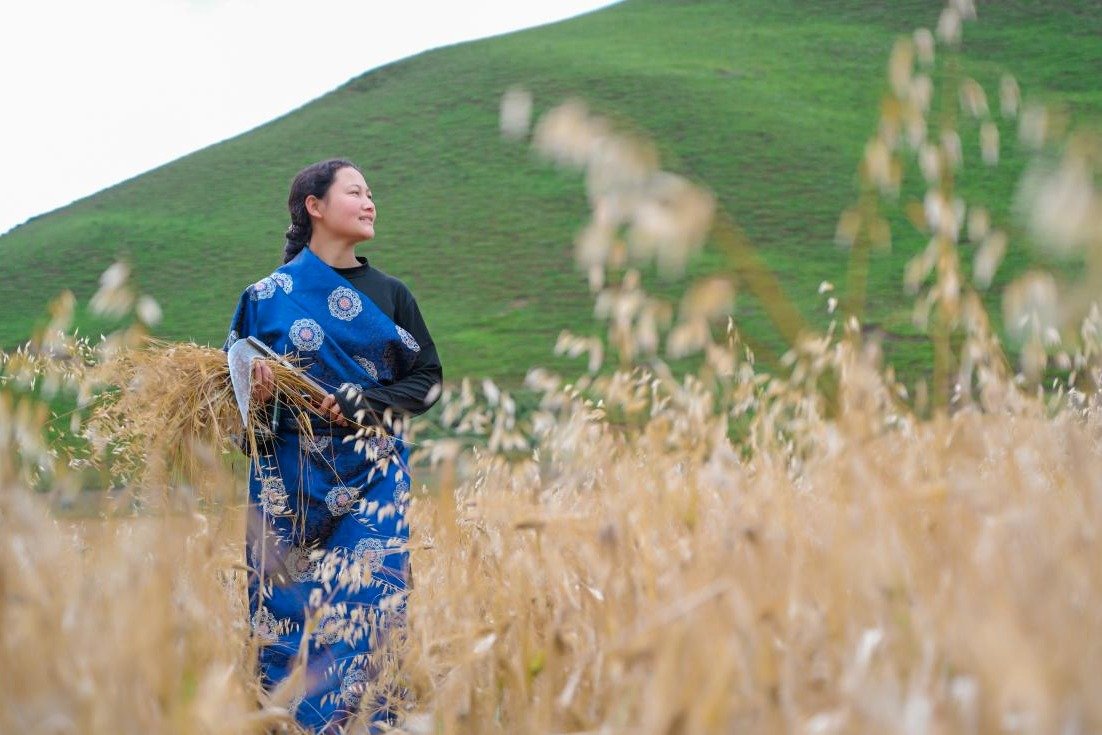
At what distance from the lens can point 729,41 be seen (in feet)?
134

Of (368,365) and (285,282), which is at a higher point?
(285,282)

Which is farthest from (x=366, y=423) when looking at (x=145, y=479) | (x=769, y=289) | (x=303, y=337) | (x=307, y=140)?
(x=307, y=140)

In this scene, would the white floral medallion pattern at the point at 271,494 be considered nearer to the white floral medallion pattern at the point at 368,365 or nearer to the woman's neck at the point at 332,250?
the white floral medallion pattern at the point at 368,365

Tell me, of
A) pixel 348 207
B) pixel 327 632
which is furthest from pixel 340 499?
pixel 348 207

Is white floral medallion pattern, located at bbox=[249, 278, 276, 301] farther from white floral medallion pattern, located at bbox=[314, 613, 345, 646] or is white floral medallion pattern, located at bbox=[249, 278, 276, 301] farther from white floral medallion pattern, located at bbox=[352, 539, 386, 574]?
white floral medallion pattern, located at bbox=[314, 613, 345, 646]

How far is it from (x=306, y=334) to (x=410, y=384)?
416 mm

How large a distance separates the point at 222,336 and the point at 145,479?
23458mm

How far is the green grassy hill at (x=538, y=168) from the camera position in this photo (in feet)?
90.0

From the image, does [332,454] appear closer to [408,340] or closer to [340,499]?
[340,499]

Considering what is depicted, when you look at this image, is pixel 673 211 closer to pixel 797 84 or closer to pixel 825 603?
pixel 825 603

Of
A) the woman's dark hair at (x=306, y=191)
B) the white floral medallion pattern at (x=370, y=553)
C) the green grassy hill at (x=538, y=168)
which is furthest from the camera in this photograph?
the green grassy hill at (x=538, y=168)

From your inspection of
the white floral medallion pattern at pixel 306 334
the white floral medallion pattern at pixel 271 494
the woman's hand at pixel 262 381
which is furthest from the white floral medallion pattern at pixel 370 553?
the white floral medallion pattern at pixel 306 334

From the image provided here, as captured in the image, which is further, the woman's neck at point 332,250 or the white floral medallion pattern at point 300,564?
the woman's neck at point 332,250

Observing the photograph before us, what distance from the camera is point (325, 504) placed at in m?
3.92
